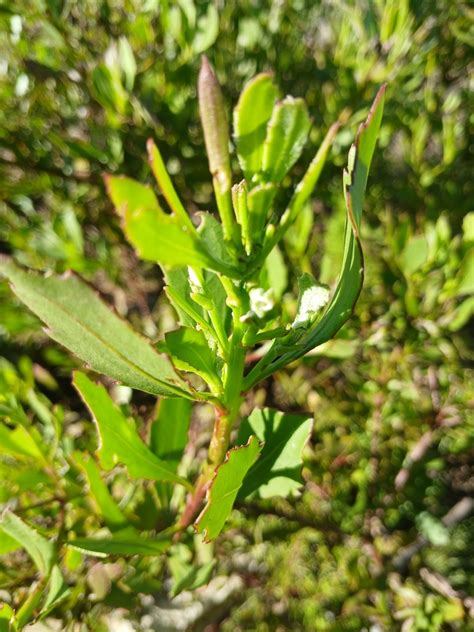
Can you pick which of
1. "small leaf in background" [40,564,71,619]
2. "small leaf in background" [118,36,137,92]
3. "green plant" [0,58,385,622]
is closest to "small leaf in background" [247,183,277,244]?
"green plant" [0,58,385,622]

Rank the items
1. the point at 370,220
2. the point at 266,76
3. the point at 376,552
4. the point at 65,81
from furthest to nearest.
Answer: the point at 370,220 → the point at 65,81 → the point at 376,552 → the point at 266,76

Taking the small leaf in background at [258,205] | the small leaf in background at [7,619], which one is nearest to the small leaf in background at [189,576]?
the small leaf in background at [7,619]

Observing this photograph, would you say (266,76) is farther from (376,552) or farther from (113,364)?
(376,552)

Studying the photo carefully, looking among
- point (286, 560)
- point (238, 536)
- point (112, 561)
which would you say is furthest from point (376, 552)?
point (112, 561)

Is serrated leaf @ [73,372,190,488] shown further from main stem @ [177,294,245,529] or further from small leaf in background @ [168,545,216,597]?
small leaf in background @ [168,545,216,597]

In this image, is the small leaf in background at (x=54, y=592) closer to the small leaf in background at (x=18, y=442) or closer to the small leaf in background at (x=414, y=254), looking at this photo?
the small leaf in background at (x=18, y=442)
